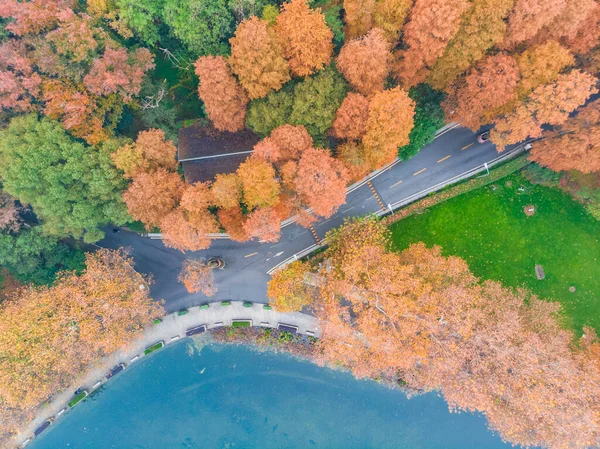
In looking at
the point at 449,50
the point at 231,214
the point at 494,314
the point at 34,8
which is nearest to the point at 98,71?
the point at 34,8

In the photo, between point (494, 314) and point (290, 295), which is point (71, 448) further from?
point (494, 314)

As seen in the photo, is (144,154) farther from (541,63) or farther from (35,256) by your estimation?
(541,63)

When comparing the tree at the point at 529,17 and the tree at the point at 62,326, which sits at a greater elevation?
the tree at the point at 529,17

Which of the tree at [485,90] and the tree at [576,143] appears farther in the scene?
the tree at [576,143]

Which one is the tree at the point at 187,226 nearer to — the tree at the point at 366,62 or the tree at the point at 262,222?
the tree at the point at 262,222

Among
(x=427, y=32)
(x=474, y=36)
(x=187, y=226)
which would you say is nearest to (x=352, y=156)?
(x=427, y=32)

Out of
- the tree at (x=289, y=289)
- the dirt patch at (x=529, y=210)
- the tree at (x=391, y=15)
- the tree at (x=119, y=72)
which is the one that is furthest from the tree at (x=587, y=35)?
the tree at (x=119, y=72)

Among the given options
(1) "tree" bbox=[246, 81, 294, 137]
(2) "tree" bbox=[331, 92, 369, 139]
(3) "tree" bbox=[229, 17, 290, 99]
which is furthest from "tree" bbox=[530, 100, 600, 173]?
(3) "tree" bbox=[229, 17, 290, 99]
